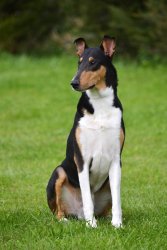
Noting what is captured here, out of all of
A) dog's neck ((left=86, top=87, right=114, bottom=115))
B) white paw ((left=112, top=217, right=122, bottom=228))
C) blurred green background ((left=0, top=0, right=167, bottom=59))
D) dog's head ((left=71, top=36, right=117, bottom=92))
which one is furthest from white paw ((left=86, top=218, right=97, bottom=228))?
blurred green background ((left=0, top=0, right=167, bottom=59))

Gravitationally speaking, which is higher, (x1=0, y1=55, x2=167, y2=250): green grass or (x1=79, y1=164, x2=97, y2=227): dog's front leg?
(x1=79, y1=164, x2=97, y2=227): dog's front leg

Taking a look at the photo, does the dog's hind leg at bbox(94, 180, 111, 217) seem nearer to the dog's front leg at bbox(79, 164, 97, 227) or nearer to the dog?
the dog

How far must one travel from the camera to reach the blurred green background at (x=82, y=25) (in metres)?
18.9

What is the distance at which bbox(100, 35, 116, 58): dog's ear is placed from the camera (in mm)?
6887

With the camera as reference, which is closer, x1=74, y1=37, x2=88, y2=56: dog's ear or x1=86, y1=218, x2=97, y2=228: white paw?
x1=86, y1=218, x2=97, y2=228: white paw

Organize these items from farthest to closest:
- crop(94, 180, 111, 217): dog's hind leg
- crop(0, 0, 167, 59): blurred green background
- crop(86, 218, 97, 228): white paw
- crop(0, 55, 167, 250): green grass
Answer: crop(0, 0, 167, 59): blurred green background < crop(94, 180, 111, 217): dog's hind leg < crop(86, 218, 97, 228): white paw < crop(0, 55, 167, 250): green grass

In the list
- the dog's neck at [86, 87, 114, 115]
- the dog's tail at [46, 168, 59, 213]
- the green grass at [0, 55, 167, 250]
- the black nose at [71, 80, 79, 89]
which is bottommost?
the green grass at [0, 55, 167, 250]

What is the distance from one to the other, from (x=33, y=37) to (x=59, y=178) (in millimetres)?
17094

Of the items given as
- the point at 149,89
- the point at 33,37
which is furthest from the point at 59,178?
the point at 33,37

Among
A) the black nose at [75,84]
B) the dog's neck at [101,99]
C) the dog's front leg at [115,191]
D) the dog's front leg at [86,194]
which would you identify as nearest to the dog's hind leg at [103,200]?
the dog's front leg at [115,191]

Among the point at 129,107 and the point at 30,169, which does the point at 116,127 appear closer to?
the point at 30,169

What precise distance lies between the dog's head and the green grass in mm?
1316

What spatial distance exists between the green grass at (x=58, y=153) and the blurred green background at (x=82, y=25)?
0.84 metres

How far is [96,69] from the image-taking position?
22.1 ft
